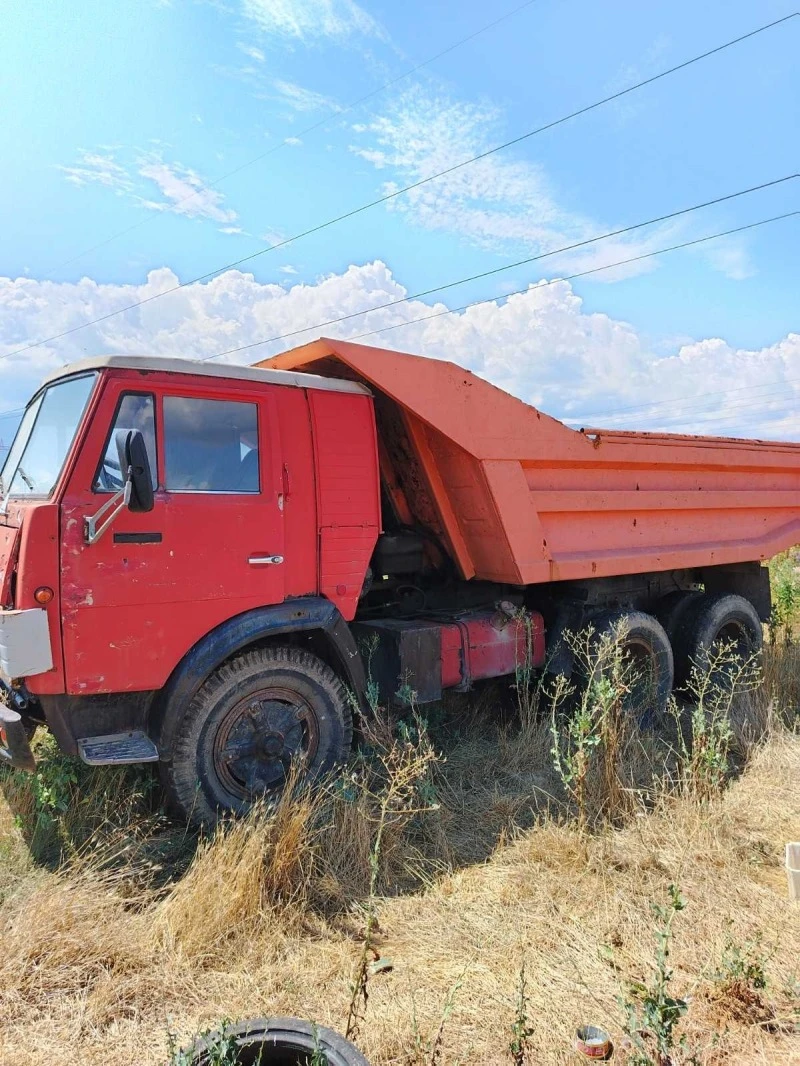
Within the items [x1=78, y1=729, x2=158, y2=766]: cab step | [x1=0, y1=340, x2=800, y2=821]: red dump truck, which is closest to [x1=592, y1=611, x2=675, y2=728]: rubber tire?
[x1=0, y1=340, x2=800, y2=821]: red dump truck

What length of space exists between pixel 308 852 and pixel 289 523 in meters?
1.72

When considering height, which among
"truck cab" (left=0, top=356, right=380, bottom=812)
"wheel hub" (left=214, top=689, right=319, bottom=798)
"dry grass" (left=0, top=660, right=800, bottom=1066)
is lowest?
"dry grass" (left=0, top=660, right=800, bottom=1066)

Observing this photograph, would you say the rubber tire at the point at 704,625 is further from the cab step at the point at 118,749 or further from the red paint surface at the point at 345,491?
the cab step at the point at 118,749

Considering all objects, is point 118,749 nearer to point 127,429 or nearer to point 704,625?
point 127,429

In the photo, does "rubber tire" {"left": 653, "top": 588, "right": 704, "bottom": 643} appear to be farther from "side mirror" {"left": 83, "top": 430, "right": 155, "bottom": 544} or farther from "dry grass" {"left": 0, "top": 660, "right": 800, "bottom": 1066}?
"side mirror" {"left": 83, "top": 430, "right": 155, "bottom": 544}

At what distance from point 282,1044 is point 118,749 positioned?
1735 mm

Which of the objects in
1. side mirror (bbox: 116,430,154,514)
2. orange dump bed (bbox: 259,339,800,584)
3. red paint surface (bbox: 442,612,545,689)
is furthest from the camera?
red paint surface (bbox: 442,612,545,689)

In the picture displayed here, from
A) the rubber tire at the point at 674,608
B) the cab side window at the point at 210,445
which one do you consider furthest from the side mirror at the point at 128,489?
the rubber tire at the point at 674,608

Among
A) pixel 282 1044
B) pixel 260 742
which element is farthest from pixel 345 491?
pixel 282 1044

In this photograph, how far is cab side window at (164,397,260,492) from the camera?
12.9ft

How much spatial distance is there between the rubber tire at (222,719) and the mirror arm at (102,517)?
3.13ft

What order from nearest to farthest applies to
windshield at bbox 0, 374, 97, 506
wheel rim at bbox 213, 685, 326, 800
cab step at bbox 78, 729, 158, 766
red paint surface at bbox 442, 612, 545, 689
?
1. cab step at bbox 78, 729, 158, 766
2. windshield at bbox 0, 374, 97, 506
3. wheel rim at bbox 213, 685, 326, 800
4. red paint surface at bbox 442, 612, 545, 689

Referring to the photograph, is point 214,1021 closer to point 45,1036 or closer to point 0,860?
point 45,1036

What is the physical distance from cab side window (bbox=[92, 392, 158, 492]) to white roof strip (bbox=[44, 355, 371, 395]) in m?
0.16
